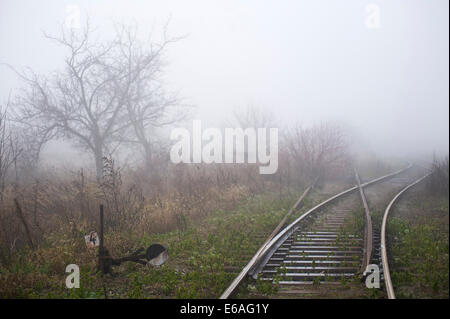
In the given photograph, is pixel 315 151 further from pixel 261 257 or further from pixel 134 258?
pixel 134 258

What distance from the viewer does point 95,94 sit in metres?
14.2

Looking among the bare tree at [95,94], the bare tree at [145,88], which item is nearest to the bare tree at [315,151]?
the bare tree at [145,88]

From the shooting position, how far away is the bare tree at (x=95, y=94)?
1333 centimetres

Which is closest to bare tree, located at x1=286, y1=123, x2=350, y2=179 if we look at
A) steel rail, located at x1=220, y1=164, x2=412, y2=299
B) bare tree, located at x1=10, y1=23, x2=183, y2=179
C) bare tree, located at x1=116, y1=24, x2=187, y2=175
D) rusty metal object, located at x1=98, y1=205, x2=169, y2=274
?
bare tree, located at x1=116, y1=24, x2=187, y2=175

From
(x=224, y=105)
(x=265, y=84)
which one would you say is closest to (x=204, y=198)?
(x=224, y=105)

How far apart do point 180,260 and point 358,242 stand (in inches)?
151

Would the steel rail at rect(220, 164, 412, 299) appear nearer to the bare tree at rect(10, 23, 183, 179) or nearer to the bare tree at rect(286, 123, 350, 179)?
the bare tree at rect(10, 23, 183, 179)

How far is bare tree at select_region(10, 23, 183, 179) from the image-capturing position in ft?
43.7

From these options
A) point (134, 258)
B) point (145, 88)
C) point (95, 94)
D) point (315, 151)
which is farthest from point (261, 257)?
point (315, 151)

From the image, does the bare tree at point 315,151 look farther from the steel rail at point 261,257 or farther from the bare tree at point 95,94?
the steel rail at point 261,257

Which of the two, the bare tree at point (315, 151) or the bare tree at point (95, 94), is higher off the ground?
the bare tree at point (95, 94)

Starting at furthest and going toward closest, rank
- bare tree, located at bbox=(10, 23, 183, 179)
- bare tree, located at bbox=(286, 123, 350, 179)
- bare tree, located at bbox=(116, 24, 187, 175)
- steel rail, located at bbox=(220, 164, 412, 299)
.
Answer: bare tree, located at bbox=(286, 123, 350, 179) < bare tree, located at bbox=(116, 24, 187, 175) < bare tree, located at bbox=(10, 23, 183, 179) < steel rail, located at bbox=(220, 164, 412, 299)

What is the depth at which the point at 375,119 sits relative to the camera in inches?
3656

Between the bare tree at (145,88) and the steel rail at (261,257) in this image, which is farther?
the bare tree at (145,88)
